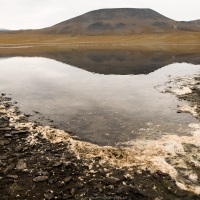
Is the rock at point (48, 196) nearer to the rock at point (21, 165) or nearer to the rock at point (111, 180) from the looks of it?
the rock at point (111, 180)

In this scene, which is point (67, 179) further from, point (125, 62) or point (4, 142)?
point (125, 62)

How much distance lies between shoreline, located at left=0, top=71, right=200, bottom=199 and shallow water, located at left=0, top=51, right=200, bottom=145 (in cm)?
149

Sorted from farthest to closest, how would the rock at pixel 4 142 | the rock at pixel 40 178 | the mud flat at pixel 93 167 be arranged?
the rock at pixel 4 142 → the rock at pixel 40 178 → the mud flat at pixel 93 167

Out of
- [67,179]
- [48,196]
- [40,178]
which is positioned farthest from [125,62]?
[48,196]

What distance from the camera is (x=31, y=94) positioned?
28.1m

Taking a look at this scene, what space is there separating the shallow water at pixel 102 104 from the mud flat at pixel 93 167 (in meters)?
1.55

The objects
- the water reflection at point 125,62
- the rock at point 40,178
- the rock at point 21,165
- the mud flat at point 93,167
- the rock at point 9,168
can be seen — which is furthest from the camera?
the water reflection at point 125,62

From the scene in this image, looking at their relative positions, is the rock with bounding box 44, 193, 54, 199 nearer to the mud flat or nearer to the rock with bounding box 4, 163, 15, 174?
the mud flat

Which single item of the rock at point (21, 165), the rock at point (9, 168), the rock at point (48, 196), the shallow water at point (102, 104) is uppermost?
the rock at point (9, 168)

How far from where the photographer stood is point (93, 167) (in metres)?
12.7

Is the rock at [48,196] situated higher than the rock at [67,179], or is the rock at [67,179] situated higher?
the rock at [48,196]

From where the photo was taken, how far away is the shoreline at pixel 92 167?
35.4ft

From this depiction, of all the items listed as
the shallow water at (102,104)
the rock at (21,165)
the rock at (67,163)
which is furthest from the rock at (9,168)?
the shallow water at (102,104)

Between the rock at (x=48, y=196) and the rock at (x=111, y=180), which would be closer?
the rock at (x=48, y=196)
